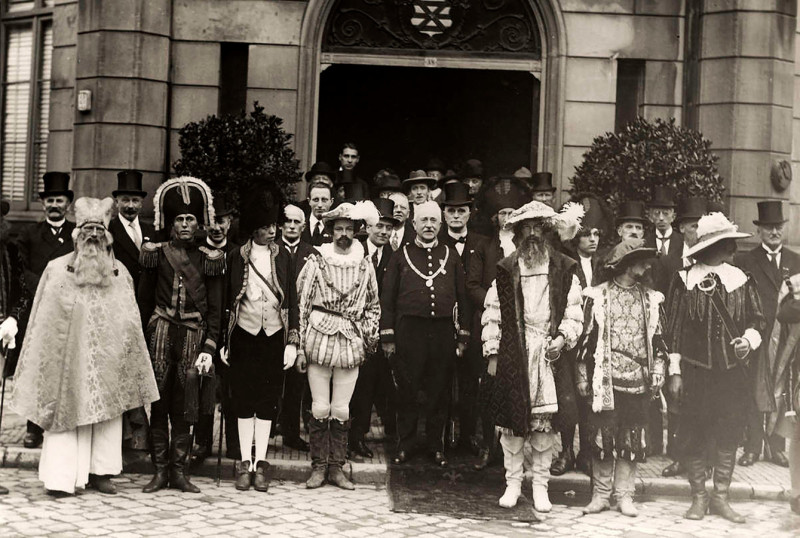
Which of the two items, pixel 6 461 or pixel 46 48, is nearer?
pixel 6 461

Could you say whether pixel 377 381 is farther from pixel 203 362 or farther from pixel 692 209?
pixel 692 209

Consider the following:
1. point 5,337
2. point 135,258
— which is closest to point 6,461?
point 5,337

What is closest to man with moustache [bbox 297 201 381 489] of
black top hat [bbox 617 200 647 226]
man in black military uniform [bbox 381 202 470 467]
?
man in black military uniform [bbox 381 202 470 467]

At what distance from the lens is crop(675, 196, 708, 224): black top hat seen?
9203 millimetres

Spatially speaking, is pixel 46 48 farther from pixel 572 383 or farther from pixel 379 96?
pixel 572 383

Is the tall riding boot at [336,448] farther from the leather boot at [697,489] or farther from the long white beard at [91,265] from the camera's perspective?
the leather boot at [697,489]

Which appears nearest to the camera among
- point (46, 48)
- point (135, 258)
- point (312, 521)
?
point (312, 521)

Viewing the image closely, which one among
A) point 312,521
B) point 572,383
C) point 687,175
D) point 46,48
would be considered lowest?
point 312,521

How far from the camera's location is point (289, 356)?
25.4 ft

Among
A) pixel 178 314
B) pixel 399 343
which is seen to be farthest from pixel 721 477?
pixel 178 314

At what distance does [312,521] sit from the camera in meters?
6.77

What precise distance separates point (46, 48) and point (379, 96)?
21.3 ft

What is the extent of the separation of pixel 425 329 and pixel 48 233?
141 inches

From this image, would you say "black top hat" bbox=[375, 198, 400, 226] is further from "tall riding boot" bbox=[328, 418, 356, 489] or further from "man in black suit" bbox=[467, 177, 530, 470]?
"tall riding boot" bbox=[328, 418, 356, 489]
